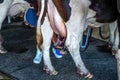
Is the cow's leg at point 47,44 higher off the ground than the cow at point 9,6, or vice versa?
the cow at point 9,6

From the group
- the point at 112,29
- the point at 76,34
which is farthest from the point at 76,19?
the point at 112,29

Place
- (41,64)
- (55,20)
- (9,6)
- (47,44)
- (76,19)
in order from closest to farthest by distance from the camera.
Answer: (76,19)
(55,20)
(47,44)
(41,64)
(9,6)

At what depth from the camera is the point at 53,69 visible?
3326mm

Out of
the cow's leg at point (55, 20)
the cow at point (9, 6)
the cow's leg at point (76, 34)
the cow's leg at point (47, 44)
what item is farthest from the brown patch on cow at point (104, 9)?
the cow at point (9, 6)

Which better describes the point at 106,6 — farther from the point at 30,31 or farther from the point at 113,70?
the point at 30,31

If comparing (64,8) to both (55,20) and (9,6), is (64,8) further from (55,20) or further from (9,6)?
(9,6)

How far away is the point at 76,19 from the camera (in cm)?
305

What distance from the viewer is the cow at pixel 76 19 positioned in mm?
3051

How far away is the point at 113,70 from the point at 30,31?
2.07m

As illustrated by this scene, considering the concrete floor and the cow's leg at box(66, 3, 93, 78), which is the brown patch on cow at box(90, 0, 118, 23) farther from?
the concrete floor

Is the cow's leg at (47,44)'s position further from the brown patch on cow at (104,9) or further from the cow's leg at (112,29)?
the cow's leg at (112,29)

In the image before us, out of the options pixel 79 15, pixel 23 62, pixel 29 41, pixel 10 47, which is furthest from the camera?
pixel 29 41

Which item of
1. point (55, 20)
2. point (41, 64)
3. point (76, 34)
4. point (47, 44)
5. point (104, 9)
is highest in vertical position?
point (104, 9)

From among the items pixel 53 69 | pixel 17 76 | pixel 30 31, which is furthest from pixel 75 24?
pixel 30 31
